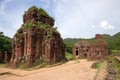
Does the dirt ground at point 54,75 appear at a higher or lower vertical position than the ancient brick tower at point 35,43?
→ lower

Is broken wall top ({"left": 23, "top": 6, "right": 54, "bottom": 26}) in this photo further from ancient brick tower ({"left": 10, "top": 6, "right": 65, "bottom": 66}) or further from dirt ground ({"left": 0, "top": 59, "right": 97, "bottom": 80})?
dirt ground ({"left": 0, "top": 59, "right": 97, "bottom": 80})

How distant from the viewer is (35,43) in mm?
27625

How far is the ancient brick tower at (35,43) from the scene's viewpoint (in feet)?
88.1

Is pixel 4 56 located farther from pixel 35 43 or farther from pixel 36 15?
pixel 35 43

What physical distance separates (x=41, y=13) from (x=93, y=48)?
15417 millimetres

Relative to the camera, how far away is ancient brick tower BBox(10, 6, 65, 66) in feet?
88.1

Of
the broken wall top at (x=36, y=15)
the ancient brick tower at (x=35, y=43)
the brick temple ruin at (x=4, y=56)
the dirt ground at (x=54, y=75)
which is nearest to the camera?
the dirt ground at (x=54, y=75)

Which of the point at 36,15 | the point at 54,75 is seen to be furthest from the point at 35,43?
the point at 54,75

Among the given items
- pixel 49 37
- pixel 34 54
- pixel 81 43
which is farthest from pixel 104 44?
pixel 34 54

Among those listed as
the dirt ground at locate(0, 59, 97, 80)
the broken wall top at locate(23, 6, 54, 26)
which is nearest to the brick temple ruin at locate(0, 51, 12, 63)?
the broken wall top at locate(23, 6, 54, 26)

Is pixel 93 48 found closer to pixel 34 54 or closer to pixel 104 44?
pixel 104 44

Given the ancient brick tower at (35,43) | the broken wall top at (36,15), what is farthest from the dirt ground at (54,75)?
the broken wall top at (36,15)

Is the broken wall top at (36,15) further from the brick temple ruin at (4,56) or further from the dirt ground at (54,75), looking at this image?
the dirt ground at (54,75)

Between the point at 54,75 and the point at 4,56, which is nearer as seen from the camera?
the point at 54,75
